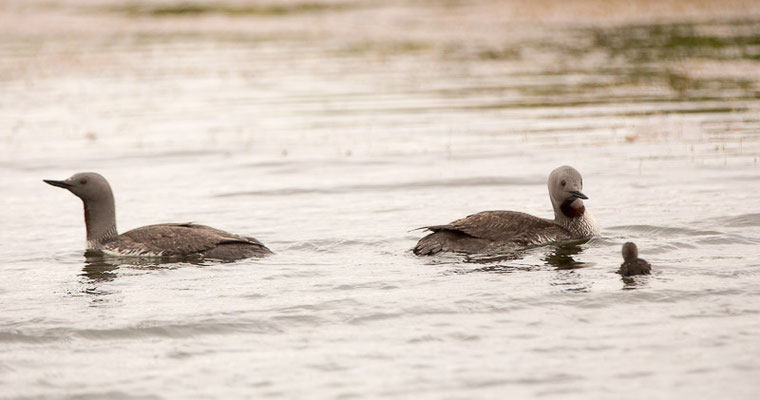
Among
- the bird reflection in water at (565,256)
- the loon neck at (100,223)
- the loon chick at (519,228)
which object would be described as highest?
the loon neck at (100,223)

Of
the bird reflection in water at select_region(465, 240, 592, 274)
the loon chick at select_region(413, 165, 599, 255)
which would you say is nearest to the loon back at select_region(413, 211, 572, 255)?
the loon chick at select_region(413, 165, 599, 255)

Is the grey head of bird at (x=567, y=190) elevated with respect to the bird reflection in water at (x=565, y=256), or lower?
elevated

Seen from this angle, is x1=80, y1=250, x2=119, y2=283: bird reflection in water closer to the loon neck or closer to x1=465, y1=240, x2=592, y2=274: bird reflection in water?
the loon neck

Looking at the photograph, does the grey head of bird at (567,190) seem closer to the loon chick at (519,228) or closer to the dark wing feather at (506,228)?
the loon chick at (519,228)

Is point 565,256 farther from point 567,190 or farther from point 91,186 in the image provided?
point 91,186

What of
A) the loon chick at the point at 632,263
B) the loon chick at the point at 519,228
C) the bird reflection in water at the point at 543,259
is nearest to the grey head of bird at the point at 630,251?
the loon chick at the point at 632,263

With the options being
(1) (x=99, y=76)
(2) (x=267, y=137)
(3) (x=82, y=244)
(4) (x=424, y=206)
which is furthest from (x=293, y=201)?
(1) (x=99, y=76)

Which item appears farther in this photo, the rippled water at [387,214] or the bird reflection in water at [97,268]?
the bird reflection in water at [97,268]

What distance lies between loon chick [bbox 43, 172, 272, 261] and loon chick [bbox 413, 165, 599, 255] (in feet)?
6.85

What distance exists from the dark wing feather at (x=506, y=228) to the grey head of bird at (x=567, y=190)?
0.29 metres

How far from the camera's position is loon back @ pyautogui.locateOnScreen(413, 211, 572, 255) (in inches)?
495

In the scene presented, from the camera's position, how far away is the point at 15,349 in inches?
393

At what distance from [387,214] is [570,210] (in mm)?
3064

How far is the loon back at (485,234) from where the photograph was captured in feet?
41.2
